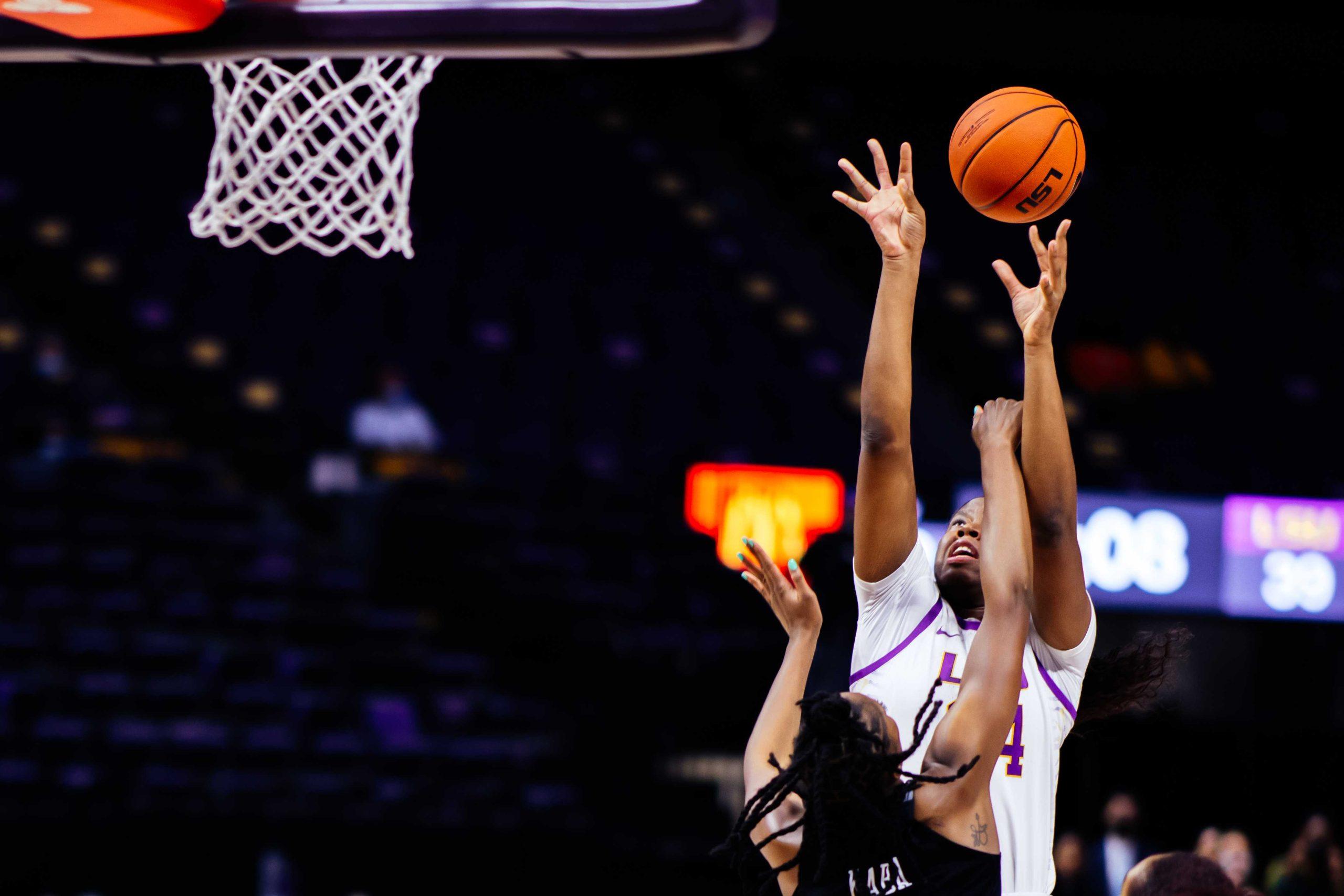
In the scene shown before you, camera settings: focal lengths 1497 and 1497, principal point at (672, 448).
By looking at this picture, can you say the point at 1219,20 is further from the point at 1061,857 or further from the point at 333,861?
the point at 333,861

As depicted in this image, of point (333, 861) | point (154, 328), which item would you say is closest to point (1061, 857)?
point (333, 861)

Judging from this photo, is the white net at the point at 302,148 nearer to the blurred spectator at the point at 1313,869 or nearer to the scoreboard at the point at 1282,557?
the blurred spectator at the point at 1313,869

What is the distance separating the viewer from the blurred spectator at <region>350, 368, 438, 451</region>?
29.9 ft

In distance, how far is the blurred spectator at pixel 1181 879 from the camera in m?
2.33

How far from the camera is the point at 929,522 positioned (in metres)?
7.06

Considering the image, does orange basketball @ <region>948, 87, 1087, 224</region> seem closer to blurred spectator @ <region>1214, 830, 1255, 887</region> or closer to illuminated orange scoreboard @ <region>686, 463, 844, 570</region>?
blurred spectator @ <region>1214, 830, 1255, 887</region>

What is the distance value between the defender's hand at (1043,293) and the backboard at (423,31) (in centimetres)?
72

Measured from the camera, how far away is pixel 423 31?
3.11 meters

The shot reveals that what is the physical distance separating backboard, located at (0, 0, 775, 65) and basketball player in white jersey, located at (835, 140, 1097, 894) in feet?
1.60

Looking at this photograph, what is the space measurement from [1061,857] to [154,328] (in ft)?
21.9

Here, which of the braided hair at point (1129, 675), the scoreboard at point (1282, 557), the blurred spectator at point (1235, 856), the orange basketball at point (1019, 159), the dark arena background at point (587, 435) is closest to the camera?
the braided hair at point (1129, 675)

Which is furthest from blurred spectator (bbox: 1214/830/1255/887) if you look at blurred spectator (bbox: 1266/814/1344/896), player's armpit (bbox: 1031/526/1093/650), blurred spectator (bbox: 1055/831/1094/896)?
player's armpit (bbox: 1031/526/1093/650)

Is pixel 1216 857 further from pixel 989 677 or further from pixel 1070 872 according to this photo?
pixel 989 677

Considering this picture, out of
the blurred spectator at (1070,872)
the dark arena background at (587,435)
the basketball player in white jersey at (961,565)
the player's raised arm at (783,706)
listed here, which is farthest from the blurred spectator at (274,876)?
the basketball player in white jersey at (961,565)
